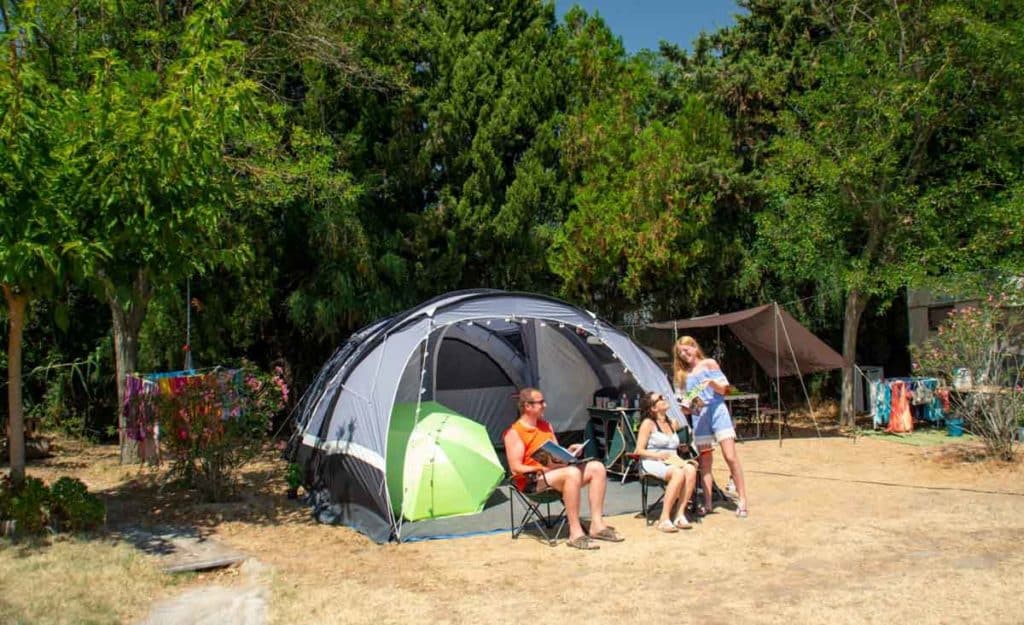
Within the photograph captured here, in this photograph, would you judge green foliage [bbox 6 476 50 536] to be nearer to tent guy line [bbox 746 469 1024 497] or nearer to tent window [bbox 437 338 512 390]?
tent window [bbox 437 338 512 390]

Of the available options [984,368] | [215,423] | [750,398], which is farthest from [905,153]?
[215,423]

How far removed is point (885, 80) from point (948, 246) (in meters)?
2.23

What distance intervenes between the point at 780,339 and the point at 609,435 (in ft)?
12.0

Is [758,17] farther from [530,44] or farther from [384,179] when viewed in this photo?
[384,179]

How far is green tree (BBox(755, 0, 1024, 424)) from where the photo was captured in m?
10.0

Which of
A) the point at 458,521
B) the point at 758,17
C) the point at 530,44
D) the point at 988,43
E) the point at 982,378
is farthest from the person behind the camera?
the point at 758,17

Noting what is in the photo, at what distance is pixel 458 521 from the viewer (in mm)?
6176

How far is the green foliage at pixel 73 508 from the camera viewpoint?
5.50 m

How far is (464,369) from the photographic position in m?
9.30

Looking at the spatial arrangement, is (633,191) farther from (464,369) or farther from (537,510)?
(537,510)

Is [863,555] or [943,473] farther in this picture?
[943,473]

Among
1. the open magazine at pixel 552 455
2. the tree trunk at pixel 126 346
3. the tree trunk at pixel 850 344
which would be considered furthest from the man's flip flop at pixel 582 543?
the tree trunk at pixel 850 344

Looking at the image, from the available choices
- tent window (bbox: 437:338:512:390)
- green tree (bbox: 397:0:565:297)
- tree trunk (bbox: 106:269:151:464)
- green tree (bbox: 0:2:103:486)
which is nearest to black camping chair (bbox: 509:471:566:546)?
green tree (bbox: 0:2:103:486)

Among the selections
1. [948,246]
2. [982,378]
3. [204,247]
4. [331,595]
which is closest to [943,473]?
[982,378]
